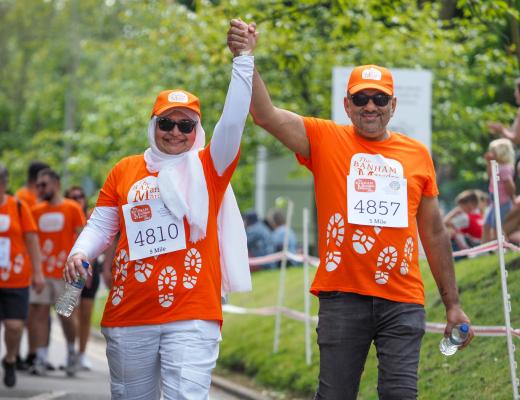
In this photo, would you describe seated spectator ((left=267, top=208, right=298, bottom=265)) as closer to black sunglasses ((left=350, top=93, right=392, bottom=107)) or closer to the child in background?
the child in background

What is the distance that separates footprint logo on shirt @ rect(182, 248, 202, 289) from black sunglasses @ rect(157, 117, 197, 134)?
0.59 metres

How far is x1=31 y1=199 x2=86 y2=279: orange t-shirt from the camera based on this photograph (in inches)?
523

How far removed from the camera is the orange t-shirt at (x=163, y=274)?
6.04 metres

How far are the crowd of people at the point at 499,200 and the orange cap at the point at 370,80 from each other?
7.57 ft

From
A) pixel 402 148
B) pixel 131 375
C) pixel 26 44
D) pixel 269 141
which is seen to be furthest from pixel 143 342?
pixel 26 44

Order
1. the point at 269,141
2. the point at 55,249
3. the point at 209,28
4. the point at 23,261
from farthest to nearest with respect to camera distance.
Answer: the point at 269,141 → the point at 209,28 → the point at 55,249 → the point at 23,261

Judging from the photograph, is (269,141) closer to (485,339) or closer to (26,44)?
(485,339)

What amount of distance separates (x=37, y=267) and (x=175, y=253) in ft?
19.3

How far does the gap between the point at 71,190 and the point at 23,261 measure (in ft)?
12.3

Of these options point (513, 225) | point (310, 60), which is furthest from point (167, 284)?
point (310, 60)

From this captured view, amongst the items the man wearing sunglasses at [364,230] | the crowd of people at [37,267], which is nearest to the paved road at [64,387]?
the crowd of people at [37,267]

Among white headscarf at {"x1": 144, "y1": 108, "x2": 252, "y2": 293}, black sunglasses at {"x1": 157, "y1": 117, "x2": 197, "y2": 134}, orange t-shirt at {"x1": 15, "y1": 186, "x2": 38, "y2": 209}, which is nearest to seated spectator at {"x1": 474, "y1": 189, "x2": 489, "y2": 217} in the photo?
orange t-shirt at {"x1": 15, "y1": 186, "x2": 38, "y2": 209}

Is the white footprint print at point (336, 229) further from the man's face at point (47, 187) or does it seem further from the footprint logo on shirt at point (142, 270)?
the man's face at point (47, 187)

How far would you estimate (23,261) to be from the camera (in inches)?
457
